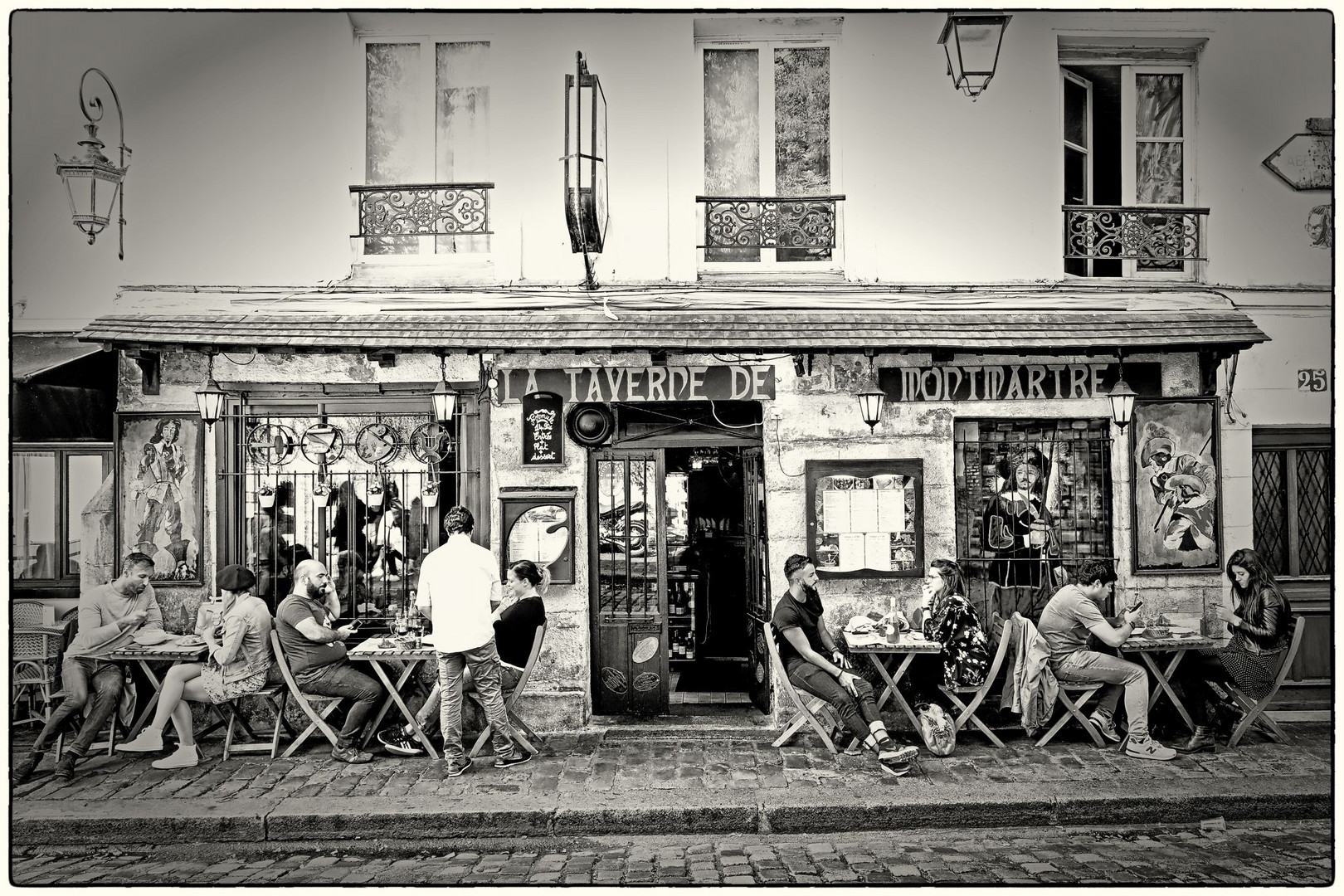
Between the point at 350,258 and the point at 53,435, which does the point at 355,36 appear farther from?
the point at 53,435

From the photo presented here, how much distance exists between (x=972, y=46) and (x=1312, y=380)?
3.40 meters

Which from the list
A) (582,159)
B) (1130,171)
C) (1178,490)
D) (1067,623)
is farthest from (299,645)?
(1130,171)

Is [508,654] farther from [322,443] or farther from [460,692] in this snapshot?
[322,443]

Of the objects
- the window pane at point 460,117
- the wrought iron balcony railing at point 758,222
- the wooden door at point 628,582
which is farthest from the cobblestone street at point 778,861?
the window pane at point 460,117

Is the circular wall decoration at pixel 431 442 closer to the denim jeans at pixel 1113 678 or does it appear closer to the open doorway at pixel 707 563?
the open doorway at pixel 707 563

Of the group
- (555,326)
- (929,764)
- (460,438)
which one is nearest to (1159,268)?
(929,764)

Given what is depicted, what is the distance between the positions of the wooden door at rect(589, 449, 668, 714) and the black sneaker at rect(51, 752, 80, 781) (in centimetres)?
342

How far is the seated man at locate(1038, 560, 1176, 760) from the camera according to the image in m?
6.05

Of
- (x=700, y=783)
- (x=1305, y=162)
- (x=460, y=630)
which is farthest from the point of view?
(x=1305, y=162)

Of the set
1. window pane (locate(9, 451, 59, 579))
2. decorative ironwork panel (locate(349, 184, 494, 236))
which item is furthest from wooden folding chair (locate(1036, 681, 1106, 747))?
window pane (locate(9, 451, 59, 579))

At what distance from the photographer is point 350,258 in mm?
6730

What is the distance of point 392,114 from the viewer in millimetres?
6656

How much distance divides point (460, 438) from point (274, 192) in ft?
7.18

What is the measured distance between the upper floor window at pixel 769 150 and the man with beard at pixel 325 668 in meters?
3.75
